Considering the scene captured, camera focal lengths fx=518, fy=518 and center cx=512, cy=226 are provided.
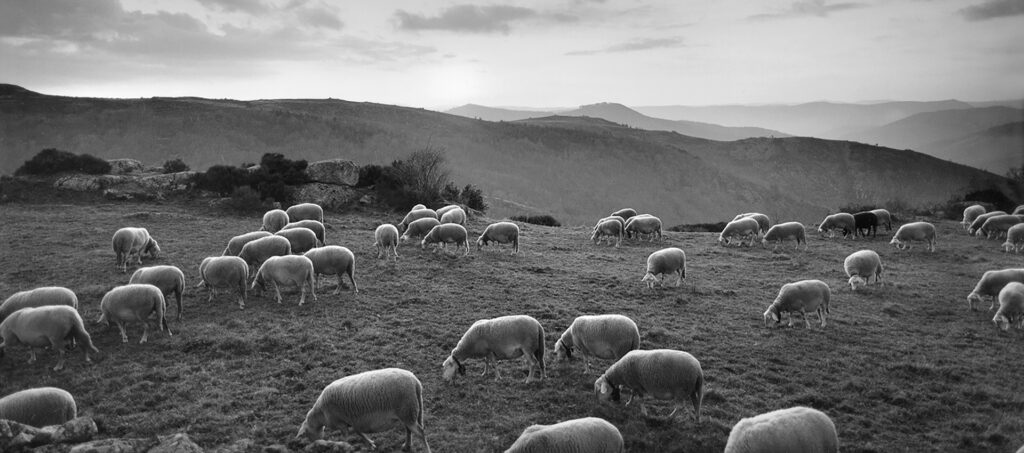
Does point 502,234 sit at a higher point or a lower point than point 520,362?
higher

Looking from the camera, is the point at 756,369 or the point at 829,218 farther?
the point at 829,218

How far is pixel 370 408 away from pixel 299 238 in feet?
44.7

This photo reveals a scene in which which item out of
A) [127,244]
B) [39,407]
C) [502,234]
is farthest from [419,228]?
[39,407]

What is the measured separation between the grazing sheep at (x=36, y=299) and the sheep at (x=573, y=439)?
41.4 feet

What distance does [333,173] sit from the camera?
1396 inches

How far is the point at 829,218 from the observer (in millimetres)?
29688

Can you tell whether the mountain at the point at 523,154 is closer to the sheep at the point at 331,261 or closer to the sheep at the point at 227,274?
the sheep at the point at 331,261

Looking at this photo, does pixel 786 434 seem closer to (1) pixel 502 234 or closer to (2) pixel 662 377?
(2) pixel 662 377

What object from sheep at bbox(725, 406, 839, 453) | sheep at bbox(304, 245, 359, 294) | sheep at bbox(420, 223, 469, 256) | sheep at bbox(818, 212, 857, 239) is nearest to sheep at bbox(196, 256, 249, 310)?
sheep at bbox(304, 245, 359, 294)

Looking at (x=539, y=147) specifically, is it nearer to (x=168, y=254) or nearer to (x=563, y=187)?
(x=563, y=187)

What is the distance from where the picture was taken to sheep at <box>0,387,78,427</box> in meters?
8.39

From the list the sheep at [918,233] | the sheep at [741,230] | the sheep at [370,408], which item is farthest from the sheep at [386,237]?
the sheep at [918,233]

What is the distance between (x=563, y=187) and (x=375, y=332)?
67.4 metres

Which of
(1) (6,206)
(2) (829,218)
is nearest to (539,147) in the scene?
(2) (829,218)
